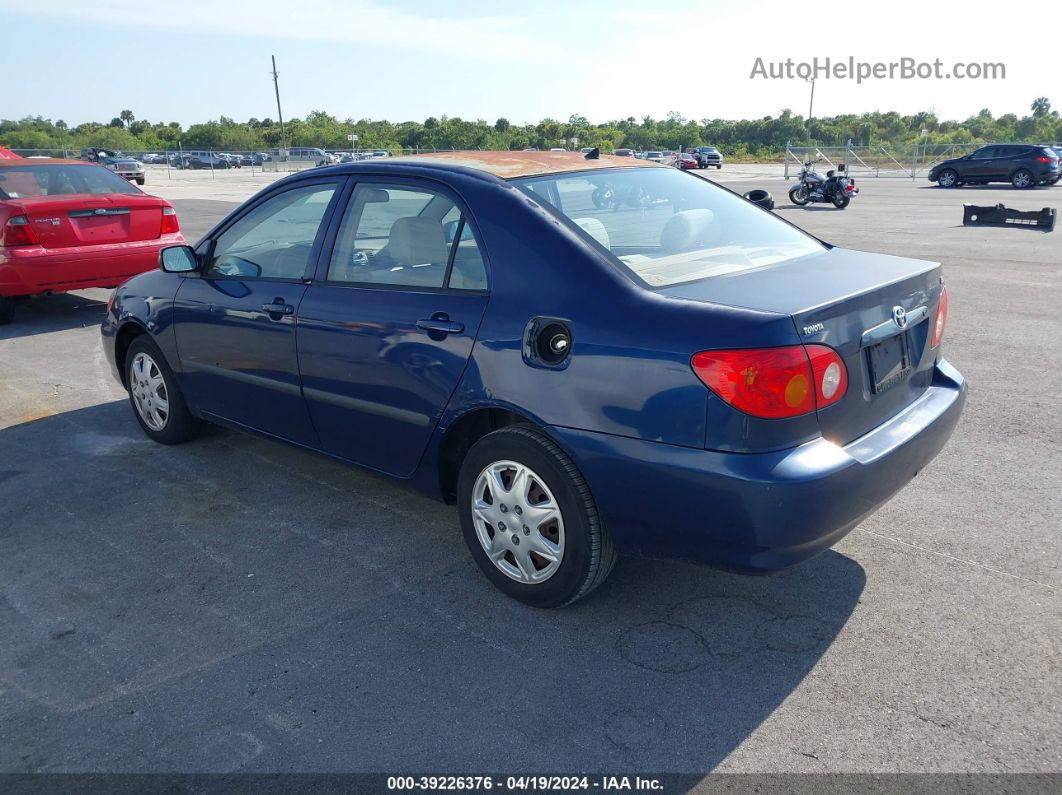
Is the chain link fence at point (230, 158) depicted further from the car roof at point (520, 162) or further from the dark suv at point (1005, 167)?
the car roof at point (520, 162)

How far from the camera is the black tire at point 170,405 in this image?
514 cm

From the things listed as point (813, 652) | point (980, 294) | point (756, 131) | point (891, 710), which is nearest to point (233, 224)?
point (813, 652)

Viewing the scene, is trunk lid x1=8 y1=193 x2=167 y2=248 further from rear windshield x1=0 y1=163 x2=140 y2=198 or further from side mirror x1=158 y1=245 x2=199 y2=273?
side mirror x1=158 y1=245 x2=199 y2=273

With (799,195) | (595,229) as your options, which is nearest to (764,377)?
(595,229)

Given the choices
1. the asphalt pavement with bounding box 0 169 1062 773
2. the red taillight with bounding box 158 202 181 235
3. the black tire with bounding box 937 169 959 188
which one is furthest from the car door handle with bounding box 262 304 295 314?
the black tire with bounding box 937 169 959 188

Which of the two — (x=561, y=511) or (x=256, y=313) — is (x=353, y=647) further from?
(x=256, y=313)

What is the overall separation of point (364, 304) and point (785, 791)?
241cm

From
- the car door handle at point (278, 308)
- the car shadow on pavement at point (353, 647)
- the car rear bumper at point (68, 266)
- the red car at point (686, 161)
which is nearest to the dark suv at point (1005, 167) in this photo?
the red car at point (686, 161)

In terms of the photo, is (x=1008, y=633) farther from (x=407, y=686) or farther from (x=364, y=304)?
(x=364, y=304)

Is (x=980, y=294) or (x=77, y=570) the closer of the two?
(x=77, y=570)

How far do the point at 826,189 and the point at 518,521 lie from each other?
21.4 metres

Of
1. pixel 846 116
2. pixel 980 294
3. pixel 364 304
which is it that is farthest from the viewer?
pixel 846 116

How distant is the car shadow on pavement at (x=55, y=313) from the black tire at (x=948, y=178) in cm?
3027

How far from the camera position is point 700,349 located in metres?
2.80
